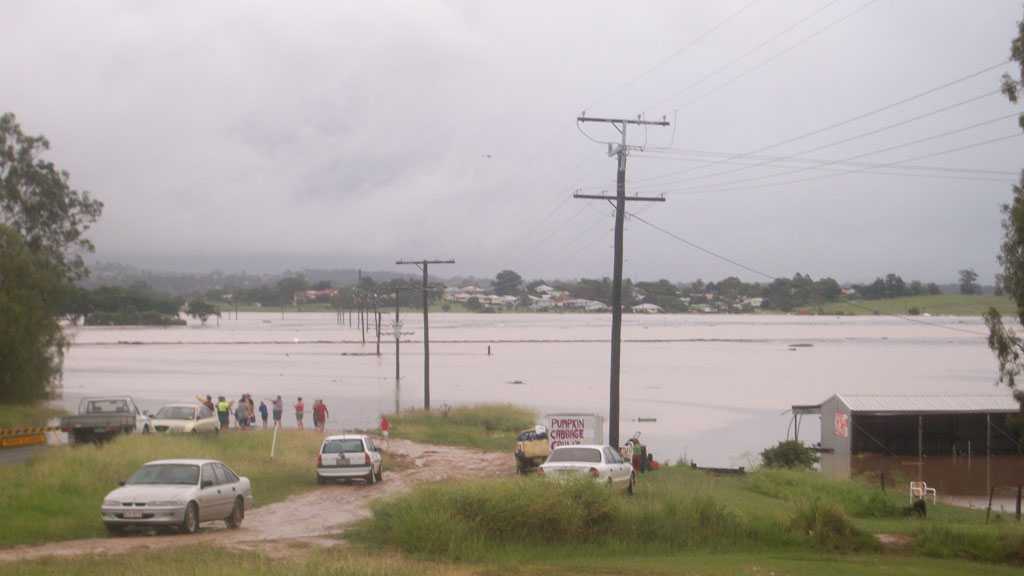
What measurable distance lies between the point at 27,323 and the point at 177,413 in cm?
2022

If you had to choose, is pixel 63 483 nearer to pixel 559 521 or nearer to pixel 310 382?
pixel 559 521

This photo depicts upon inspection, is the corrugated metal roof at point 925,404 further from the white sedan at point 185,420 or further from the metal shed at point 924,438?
the white sedan at point 185,420

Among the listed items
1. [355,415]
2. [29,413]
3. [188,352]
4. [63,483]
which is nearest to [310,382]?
[355,415]

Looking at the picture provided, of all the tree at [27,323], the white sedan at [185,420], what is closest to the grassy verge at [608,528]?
the white sedan at [185,420]

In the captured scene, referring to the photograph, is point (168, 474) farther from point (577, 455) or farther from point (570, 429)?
point (570, 429)

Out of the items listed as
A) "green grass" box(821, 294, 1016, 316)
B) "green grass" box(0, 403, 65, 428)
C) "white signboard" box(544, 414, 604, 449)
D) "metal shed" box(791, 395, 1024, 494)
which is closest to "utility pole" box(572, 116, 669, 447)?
"white signboard" box(544, 414, 604, 449)

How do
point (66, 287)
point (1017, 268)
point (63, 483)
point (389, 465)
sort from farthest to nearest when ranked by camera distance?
point (66, 287), point (389, 465), point (63, 483), point (1017, 268)

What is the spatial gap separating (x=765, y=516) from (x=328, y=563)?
10757 mm

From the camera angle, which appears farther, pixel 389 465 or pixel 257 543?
pixel 389 465

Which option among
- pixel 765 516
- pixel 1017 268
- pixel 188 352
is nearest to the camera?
pixel 765 516

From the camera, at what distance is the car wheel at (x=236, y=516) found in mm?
21516

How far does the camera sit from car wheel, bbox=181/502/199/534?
770 inches

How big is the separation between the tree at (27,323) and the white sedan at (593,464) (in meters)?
37.8

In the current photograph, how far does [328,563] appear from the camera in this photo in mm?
12625
